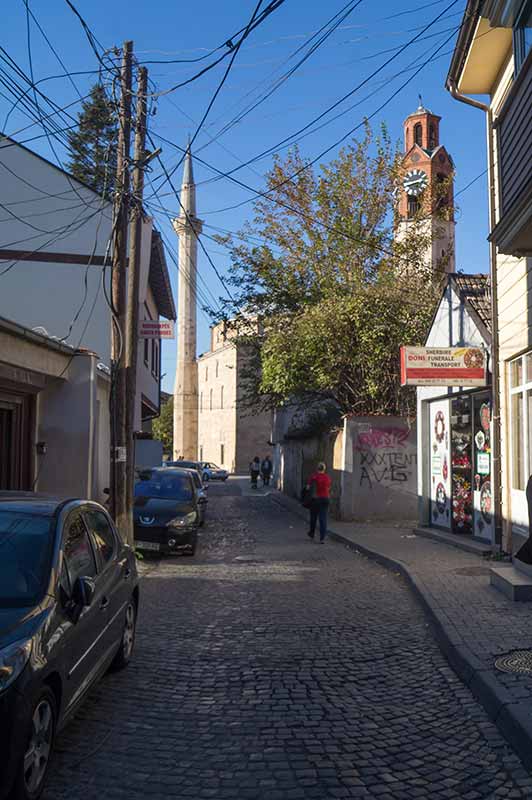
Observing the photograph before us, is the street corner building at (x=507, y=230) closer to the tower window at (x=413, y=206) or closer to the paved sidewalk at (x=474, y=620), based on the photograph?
the paved sidewalk at (x=474, y=620)

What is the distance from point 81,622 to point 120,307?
8.36 meters

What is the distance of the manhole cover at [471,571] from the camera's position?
1037 centimetres

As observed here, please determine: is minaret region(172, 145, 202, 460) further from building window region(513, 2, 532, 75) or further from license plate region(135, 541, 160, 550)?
building window region(513, 2, 532, 75)

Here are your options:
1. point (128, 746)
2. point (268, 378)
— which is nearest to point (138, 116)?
point (268, 378)

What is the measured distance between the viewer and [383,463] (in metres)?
19.4

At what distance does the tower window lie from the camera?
2367cm

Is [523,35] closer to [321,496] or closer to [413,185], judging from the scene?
[321,496]

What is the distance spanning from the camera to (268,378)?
21281 mm

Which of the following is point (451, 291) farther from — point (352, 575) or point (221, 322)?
point (221, 322)

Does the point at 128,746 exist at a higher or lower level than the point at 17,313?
lower

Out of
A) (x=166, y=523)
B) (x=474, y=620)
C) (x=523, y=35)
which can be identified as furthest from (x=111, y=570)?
(x=523, y=35)

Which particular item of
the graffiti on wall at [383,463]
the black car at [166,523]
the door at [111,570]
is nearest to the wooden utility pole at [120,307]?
the black car at [166,523]

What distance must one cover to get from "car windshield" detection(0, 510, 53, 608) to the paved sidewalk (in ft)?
10.0

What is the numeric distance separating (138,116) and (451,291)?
6653mm
